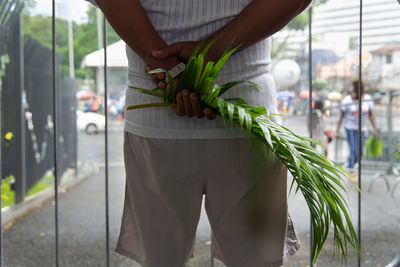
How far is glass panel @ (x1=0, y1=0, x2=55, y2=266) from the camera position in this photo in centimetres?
453

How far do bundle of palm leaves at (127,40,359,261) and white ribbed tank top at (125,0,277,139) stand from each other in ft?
0.14

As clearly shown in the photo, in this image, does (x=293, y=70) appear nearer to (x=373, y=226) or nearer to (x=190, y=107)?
(x=373, y=226)

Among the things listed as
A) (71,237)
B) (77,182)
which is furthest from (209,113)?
(77,182)

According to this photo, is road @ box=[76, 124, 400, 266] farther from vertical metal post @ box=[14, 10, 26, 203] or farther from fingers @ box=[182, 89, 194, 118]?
vertical metal post @ box=[14, 10, 26, 203]

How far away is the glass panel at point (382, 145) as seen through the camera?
14.5ft

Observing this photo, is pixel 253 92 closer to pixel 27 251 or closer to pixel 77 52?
pixel 27 251

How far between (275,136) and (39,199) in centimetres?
572

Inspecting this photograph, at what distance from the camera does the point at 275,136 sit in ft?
3.37

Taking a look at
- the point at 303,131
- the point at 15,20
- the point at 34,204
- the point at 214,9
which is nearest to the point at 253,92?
the point at 214,9

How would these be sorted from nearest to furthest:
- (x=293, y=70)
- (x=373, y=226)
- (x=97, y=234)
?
1. (x=97, y=234)
2. (x=373, y=226)
3. (x=293, y=70)

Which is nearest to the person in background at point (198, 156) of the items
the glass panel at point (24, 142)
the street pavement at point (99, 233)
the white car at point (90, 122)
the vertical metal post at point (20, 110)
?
the street pavement at point (99, 233)

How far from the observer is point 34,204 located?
5.85m

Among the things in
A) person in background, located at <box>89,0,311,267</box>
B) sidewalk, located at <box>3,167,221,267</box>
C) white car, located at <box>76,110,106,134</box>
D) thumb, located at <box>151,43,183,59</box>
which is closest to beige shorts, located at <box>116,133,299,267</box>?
person in background, located at <box>89,0,311,267</box>

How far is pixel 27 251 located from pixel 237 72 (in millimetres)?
3849
